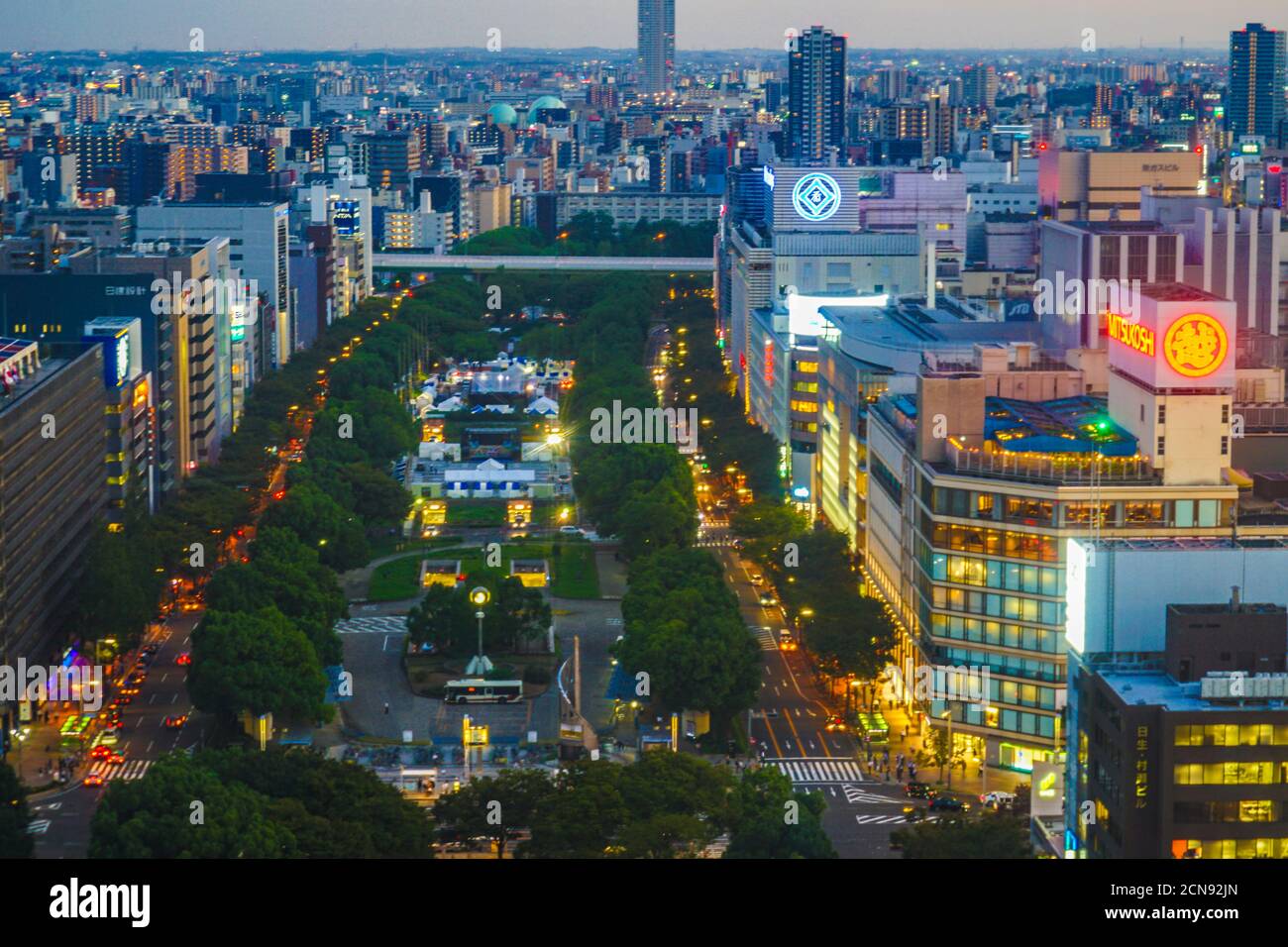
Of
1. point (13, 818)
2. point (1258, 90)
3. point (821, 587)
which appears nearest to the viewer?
point (13, 818)

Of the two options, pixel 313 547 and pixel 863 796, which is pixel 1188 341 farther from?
pixel 313 547

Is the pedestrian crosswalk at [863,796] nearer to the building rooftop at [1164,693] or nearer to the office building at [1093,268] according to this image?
the building rooftop at [1164,693]

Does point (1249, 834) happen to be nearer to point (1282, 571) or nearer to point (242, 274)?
point (1282, 571)

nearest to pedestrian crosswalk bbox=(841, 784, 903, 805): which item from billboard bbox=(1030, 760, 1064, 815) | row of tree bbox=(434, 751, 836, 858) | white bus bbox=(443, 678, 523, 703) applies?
row of tree bbox=(434, 751, 836, 858)

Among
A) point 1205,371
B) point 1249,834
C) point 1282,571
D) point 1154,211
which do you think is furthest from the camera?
point 1154,211

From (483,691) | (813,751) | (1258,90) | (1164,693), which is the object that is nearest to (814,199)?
(483,691)
